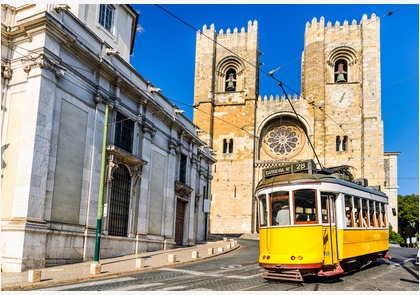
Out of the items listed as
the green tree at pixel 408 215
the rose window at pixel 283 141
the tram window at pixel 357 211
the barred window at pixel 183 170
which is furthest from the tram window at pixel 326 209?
the green tree at pixel 408 215

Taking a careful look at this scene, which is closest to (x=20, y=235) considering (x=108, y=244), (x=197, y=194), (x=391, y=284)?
(x=108, y=244)

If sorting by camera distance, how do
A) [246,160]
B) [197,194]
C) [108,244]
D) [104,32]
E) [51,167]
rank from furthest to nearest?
[246,160] < [197,194] < [104,32] < [108,244] < [51,167]

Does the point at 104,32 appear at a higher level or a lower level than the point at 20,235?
higher

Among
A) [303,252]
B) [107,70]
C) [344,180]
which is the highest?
[107,70]

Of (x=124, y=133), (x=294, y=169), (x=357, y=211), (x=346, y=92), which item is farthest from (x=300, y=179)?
(x=346, y=92)

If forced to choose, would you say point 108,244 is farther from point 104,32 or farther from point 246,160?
point 246,160

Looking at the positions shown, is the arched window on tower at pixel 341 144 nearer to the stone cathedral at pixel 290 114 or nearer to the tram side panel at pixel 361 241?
the stone cathedral at pixel 290 114

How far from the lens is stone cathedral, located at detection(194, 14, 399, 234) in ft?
150

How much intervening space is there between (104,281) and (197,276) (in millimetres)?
2978

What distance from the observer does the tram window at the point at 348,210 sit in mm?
12466

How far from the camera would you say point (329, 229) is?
1165 cm

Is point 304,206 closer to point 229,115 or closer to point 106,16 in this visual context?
point 106,16

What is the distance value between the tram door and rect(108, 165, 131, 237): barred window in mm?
10741

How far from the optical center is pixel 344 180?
13.0m
